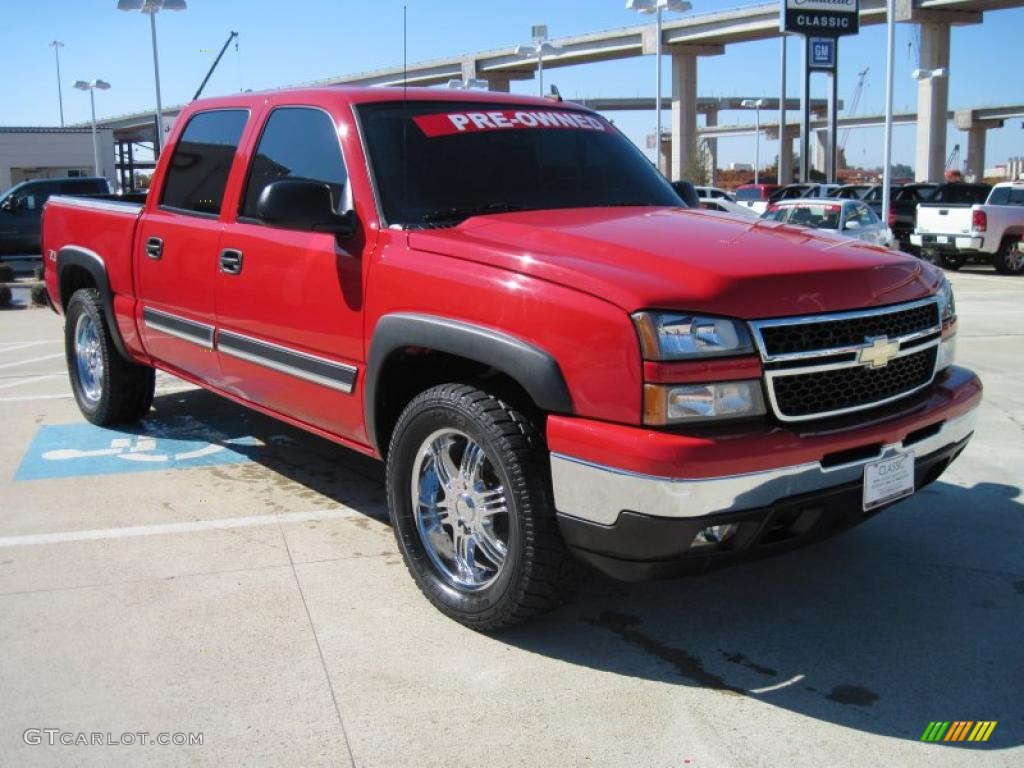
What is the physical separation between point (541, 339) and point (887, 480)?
121 cm

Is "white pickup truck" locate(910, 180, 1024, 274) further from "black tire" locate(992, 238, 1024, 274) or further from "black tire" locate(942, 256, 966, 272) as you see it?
"black tire" locate(942, 256, 966, 272)

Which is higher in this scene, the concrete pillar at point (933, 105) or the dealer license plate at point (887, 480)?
the concrete pillar at point (933, 105)

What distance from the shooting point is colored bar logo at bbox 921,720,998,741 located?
2947 mm

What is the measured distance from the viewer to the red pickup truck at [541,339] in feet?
9.84

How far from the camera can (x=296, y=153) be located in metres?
4.52

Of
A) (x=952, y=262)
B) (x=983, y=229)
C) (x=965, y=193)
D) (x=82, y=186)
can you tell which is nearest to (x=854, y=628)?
(x=983, y=229)

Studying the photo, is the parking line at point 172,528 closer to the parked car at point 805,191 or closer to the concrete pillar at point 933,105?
the parked car at point 805,191

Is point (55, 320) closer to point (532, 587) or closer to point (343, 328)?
point (343, 328)

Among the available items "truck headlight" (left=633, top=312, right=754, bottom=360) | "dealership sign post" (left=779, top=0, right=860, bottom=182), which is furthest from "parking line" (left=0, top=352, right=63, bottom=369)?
"dealership sign post" (left=779, top=0, right=860, bottom=182)

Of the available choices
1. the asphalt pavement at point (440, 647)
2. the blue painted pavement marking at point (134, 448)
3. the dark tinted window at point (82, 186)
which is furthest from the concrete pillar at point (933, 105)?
the asphalt pavement at point (440, 647)

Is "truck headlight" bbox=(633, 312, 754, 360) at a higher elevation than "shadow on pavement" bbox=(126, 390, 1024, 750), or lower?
higher

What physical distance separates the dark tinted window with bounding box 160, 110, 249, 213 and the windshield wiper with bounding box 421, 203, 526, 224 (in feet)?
4.67

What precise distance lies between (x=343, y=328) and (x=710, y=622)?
177 cm

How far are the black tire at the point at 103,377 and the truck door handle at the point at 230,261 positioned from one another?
5.92 ft
